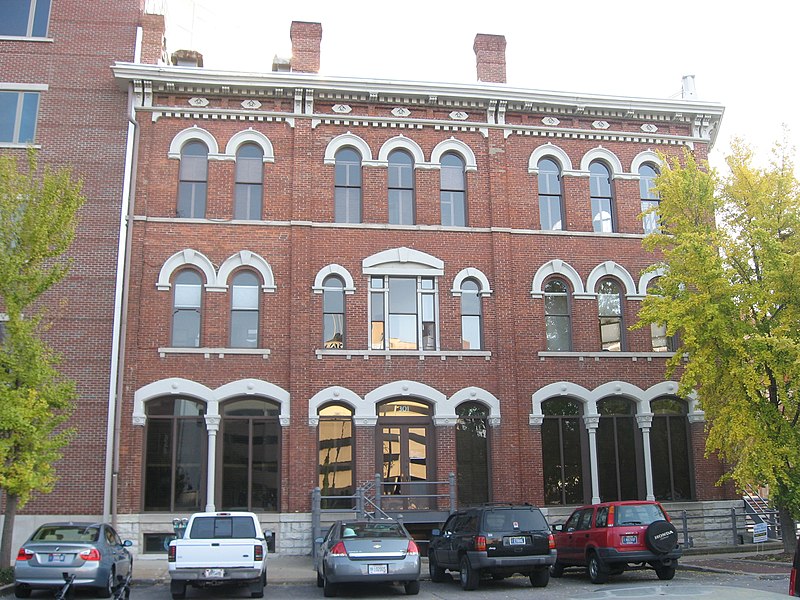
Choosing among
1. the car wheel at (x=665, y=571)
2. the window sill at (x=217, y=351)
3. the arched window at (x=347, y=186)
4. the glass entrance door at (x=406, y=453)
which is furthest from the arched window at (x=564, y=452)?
the window sill at (x=217, y=351)

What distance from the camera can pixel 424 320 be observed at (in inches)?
893

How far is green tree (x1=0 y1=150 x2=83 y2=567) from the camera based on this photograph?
15.9 meters

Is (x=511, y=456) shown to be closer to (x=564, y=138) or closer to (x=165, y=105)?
(x=564, y=138)

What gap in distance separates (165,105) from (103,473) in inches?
400

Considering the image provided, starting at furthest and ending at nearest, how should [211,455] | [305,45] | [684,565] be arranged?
[305,45], [211,455], [684,565]

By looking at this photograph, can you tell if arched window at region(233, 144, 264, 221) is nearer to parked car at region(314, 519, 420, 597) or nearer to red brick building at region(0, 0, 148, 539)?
red brick building at region(0, 0, 148, 539)

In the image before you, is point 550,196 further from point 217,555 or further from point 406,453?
point 217,555

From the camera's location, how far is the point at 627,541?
15.6 metres

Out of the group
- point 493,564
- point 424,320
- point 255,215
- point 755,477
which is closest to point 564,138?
point 424,320

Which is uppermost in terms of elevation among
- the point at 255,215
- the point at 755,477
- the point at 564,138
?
the point at 564,138

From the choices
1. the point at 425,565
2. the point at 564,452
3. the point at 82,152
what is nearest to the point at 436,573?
the point at 425,565

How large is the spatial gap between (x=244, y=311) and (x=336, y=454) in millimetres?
4580

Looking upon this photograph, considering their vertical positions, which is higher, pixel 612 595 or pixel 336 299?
pixel 336 299

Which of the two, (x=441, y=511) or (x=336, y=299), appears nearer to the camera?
(x=441, y=511)
